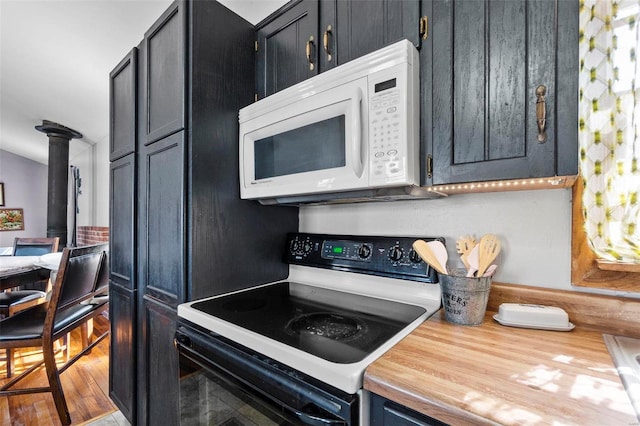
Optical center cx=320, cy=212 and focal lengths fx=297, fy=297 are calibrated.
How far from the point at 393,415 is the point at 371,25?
116 centimetres

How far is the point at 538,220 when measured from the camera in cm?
99

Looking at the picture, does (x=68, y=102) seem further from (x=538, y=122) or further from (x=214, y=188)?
(x=538, y=122)

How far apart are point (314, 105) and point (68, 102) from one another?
3.48 m

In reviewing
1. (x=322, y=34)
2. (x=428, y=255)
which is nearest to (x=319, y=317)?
(x=428, y=255)

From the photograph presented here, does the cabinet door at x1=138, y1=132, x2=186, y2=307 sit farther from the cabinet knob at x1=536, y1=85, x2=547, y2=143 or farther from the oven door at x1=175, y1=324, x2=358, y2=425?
the cabinet knob at x1=536, y1=85, x2=547, y2=143

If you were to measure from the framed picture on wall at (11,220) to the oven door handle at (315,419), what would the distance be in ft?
24.9

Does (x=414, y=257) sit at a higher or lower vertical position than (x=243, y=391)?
higher

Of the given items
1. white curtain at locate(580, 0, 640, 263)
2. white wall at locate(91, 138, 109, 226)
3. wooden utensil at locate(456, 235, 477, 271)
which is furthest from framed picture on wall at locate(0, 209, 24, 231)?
white curtain at locate(580, 0, 640, 263)

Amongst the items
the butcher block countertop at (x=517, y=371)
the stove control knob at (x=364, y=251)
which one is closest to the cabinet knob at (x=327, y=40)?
the stove control knob at (x=364, y=251)

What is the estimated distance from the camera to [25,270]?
2400mm

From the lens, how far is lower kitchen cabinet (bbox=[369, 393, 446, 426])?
22.5 inches

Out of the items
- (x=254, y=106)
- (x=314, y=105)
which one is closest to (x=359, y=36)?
(x=314, y=105)

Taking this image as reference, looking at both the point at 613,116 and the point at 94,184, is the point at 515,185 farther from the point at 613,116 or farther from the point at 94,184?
the point at 94,184

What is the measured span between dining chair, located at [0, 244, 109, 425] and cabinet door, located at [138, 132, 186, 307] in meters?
0.62
